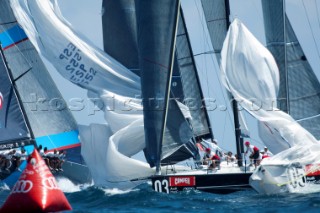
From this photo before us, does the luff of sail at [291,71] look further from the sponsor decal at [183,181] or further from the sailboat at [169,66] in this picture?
the sponsor decal at [183,181]

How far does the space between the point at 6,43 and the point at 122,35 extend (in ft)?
17.9

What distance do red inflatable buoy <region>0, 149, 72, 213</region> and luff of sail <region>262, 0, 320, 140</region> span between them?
13.2m

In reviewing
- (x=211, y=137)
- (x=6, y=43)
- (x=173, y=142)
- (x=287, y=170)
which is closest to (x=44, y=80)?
(x=6, y=43)

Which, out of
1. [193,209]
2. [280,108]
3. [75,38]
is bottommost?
[193,209]

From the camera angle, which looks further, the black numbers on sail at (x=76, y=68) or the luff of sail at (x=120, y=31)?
the luff of sail at (x=120, y=31)

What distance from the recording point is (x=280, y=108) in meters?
30.3

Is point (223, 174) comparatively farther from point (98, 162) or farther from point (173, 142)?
point (98, 162)

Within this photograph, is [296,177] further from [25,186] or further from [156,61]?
[25,186]

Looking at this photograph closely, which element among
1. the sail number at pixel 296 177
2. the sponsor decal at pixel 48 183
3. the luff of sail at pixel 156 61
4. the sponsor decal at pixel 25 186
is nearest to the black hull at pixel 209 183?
the luff of sail at pixel 156 61

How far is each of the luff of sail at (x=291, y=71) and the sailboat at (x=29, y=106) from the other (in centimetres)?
802

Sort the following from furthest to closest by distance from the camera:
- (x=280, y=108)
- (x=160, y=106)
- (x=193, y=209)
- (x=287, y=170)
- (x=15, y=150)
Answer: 1. (x=15, y=150)
2. (x=280, y=108)
3. (x=160, y=106)
4. (x=287, y=170)
5. (x=193, y=209)

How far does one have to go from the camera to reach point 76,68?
30797mm

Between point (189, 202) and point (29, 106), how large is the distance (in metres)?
11.9

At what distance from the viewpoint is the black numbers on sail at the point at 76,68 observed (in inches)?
1212
